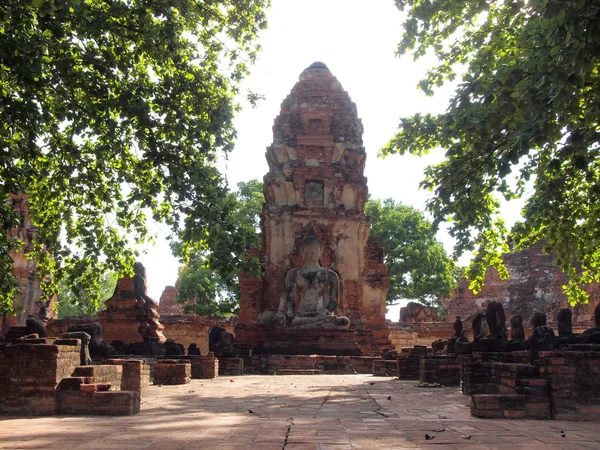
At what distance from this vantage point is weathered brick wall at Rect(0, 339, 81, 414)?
5.64m

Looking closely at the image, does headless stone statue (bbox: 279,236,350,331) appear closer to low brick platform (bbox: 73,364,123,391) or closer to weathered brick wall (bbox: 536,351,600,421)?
low brick platform (bbox: 73,364,123,391)

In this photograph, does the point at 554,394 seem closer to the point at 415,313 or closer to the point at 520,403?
the point at 520,403

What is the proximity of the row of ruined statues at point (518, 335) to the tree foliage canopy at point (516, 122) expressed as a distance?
1.70 meters

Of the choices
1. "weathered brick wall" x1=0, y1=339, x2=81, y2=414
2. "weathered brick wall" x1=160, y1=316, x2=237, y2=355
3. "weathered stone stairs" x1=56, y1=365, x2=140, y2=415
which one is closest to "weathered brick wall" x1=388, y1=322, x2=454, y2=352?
"weathered brick wall" x1=160, y1=316, x2=237, y2=355

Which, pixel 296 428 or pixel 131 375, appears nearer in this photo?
pixel 296 428

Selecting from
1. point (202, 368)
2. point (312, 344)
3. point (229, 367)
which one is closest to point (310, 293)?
point (312, 344)

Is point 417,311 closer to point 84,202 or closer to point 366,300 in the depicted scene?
point 366,300

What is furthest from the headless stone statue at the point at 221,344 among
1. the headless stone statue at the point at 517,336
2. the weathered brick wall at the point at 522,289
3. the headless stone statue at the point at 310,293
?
the weathered brick wall at the point at 522,289

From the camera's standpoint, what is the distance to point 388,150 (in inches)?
474

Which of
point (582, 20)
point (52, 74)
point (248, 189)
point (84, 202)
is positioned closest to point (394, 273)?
point (248, 189)

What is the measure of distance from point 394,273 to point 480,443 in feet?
92.0

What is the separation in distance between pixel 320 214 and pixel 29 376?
46.5 ft

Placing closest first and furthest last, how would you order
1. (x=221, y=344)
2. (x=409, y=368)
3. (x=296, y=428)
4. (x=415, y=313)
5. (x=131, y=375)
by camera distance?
(x=296, y=428), (x=131, y=375), (x=409, y=368), (x=221, y=344), (x=415, y=313)

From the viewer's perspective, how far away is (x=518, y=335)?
30.1 ft
